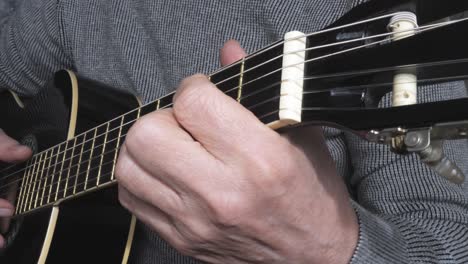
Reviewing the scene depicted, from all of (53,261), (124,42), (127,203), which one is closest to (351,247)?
(127,203)

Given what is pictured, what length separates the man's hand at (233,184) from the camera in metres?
0.45

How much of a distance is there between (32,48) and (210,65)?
0.44m

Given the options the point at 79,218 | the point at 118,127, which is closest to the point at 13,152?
the point at 79,218

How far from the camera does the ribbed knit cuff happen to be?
0.54m

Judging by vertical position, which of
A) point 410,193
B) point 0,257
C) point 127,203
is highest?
point 410,193

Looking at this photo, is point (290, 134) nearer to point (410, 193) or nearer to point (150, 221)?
point (150, 221)

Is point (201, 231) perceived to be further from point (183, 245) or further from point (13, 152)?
point (13, 152)

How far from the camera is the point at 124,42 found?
911 mm

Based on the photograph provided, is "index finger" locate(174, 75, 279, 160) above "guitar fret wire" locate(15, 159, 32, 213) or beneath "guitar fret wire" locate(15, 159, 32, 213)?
above

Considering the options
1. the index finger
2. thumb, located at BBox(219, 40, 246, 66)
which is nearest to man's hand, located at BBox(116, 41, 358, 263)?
the index finger

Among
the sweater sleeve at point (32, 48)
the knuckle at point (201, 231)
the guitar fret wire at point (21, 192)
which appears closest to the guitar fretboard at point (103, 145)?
the guitar fret wire at point (21, 192)

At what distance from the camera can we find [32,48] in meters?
1.07

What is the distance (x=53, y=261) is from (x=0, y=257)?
166 mm

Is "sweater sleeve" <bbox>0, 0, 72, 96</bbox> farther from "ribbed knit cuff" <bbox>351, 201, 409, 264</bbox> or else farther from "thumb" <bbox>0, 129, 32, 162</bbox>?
"ribbed knit cuff" <bbox>351, 201, 409, 264</bbox>
